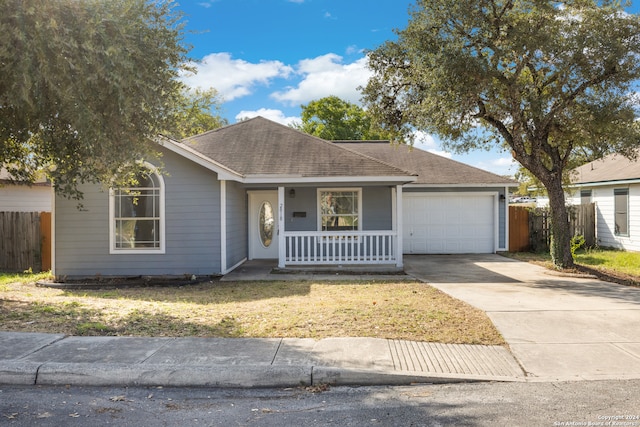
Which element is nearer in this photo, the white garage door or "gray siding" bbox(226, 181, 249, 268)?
"gray siding" bbox(226, 181, 249, 268)

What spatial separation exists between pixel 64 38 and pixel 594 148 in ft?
40.7

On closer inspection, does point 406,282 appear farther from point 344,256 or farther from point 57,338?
point 57,338

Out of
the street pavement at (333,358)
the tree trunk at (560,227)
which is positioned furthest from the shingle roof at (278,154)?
the street pavement at (333,358)

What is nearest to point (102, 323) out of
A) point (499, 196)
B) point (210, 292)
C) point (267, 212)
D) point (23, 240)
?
point (210, 292)

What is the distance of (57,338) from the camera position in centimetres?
609

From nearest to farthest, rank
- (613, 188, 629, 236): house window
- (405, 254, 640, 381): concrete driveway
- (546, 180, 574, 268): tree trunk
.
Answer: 1. (405, 254, 640, 381): concrete driveway
2. (546, 180, 574, 268): tree trunk
3. (613, 188, 629, 236): house window

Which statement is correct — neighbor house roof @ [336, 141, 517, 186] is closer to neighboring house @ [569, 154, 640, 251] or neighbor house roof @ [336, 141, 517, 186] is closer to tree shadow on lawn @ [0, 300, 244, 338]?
neighboring house @ [569, 154, 640, 251]

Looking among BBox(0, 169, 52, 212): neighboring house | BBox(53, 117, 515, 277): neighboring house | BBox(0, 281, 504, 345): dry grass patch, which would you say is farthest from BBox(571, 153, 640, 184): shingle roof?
BBox(0, 169, 52, 212): neighboring house

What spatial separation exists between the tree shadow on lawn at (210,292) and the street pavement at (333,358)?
3.21m

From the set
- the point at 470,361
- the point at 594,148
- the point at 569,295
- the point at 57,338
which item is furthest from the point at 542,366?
the point at 594,148

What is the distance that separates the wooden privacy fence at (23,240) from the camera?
13969 millimetres

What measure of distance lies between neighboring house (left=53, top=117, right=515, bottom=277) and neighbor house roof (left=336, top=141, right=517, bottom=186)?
3.5 inches

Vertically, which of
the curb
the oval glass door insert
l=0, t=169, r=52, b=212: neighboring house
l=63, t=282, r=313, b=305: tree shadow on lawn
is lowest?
the curb

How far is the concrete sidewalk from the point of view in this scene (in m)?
4.89
